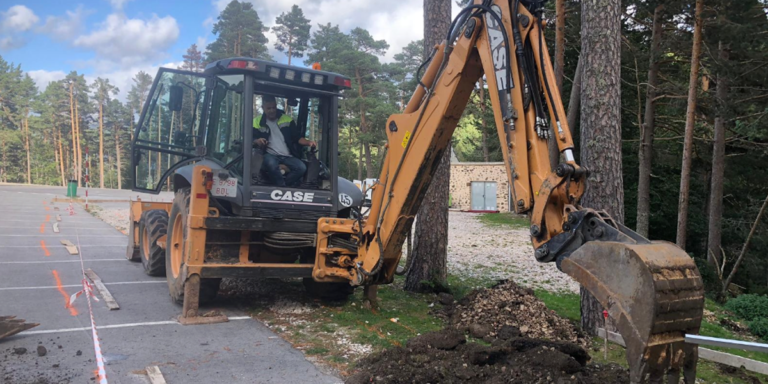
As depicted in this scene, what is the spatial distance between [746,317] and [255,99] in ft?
32.3

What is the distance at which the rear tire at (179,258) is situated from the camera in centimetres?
664

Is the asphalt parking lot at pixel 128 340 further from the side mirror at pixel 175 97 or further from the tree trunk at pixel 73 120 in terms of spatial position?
the tree trunk at pixel 73 120

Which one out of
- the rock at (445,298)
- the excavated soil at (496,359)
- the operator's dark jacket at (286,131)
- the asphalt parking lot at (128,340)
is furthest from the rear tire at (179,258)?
the rock at (445,298)

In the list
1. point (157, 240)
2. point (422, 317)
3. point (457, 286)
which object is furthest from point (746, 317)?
point (157, 240)

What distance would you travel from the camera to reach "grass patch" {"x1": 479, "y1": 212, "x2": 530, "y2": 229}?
23.9 metres

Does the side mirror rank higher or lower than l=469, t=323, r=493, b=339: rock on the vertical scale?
higher

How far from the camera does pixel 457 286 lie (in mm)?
8688

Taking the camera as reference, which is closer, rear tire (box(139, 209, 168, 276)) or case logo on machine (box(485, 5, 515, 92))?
case logo on machine (box(485, 5, 515, 92))

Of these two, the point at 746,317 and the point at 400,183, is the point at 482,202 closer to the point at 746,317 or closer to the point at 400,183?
the point at 746,317

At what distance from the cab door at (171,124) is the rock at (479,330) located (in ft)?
13.8

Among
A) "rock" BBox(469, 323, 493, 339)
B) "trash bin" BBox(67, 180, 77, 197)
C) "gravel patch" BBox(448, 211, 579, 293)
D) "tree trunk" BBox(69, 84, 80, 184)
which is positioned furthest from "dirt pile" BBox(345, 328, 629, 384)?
"tree trunk" BBox(69, 84, 80, 184)

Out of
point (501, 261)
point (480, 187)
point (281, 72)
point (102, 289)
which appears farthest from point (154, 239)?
point (480, 187)

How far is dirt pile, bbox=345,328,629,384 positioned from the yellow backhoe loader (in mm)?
989

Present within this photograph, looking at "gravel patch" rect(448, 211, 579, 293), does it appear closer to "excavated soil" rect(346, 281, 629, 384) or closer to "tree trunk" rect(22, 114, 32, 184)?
"excavated soil" rect(346, 281, 629, 384)
